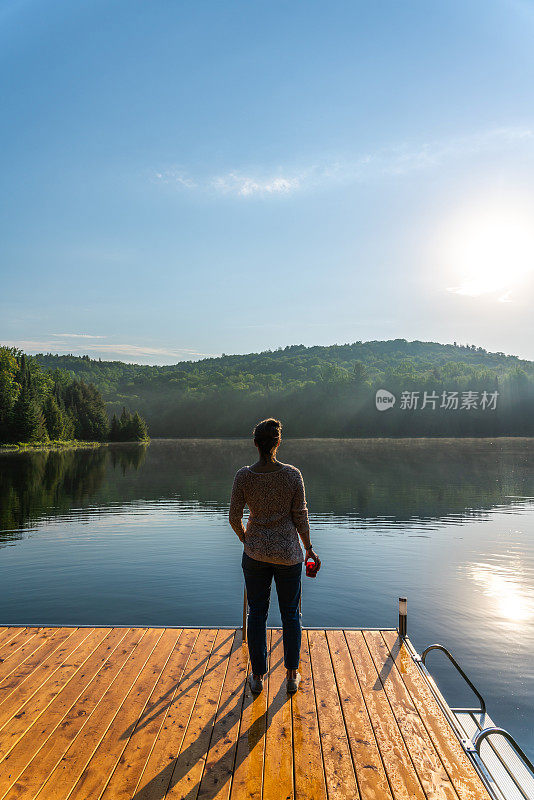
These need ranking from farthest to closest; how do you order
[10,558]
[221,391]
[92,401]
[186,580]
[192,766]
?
[221,391]
[92,401]
[10,558]
[186,580]
[192,766]

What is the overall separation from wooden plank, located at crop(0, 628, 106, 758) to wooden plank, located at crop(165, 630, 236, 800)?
42.2 inches

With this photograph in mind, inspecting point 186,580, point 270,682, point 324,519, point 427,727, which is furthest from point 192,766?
point 324,519

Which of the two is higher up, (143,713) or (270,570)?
(270,570)

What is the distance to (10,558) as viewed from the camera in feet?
46.2

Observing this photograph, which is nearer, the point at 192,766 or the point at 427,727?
the point at 192,766

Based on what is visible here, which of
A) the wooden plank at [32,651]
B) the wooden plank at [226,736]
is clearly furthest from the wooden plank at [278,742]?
the wooden plank at [32,651]

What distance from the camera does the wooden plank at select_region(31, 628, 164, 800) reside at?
10.7 feet

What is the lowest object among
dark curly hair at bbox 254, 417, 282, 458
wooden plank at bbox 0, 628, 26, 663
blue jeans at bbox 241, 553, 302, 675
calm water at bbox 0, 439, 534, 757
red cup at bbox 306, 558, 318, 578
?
calm water at bbox 0, 439, 534, 757

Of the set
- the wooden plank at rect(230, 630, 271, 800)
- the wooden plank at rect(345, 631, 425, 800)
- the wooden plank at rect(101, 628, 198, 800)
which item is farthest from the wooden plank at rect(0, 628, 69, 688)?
the wooden plank at rect(345, 631, 425, 800)

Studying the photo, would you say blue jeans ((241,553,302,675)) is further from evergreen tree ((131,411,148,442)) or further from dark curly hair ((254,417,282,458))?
evergreen tree ((131,411,148,442))

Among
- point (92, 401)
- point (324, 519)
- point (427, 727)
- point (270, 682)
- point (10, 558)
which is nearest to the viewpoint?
point (427, 727)

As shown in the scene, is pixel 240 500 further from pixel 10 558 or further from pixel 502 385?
pixel 502 385

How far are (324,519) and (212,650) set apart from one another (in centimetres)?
1446

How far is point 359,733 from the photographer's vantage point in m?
3.81
